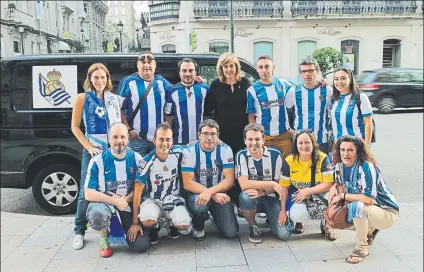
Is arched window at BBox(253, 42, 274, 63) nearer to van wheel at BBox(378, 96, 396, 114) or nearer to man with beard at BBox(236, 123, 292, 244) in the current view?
van wheel at BBox(378, 96, 396, 114)

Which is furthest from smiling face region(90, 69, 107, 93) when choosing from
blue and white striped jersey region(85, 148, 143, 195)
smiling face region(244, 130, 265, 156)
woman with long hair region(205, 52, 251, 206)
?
smiling face region(244, 130, 265, 156)

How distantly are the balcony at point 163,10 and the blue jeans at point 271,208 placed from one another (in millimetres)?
3383

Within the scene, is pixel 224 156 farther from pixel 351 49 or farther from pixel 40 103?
pixel 351 49

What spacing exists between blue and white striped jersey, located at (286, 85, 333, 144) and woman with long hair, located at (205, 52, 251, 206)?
1.64 ft

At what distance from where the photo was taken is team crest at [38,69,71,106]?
493 cm

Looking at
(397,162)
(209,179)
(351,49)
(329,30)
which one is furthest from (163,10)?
(351,49)

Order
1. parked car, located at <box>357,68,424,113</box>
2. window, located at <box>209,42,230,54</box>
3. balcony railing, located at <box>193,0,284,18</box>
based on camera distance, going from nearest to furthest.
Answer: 1. parked car, located at <box>357,68,424,113</box>
2. window, located at <box>209,42,230,54</box>
3. balcony railing, located at <box>193,0,284,18</box>

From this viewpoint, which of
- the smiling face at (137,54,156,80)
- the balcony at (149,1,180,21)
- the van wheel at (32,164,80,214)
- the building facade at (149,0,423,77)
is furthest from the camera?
the building facade at (149,0,423,77)

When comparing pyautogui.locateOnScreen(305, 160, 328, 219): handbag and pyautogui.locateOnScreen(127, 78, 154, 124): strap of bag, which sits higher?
pyautogui.locateOnScreen(127, 78, 154, 124): strap of bag

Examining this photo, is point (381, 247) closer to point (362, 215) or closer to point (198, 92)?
point (362, 215)

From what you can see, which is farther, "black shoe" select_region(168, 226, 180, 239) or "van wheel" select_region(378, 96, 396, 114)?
"van wheel" select_region(378, 96, 396, 114)

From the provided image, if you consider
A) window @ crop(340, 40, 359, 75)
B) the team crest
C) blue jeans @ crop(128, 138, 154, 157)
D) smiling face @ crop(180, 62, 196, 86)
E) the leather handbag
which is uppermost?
window @ crop(340, 40, 359, 75)

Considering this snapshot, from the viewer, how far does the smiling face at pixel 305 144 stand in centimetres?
388

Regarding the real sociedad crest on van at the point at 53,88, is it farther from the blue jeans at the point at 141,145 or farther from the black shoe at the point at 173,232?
the black shoe at the point at 173,232
